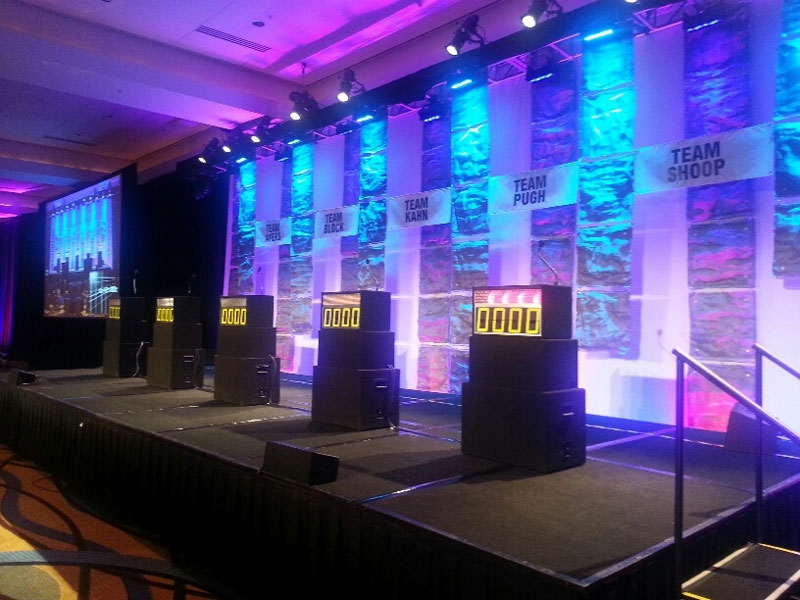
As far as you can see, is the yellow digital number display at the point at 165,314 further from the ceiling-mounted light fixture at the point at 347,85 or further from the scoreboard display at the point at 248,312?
the ceiling-mounted light fixture at the point at 347,85

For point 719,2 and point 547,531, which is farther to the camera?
point 719,2

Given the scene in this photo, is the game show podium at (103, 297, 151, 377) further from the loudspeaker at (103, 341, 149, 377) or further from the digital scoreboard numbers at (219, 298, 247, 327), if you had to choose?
the digital scoreboard numbers at (219, 298, 247, 327)

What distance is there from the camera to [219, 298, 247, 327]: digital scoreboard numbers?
4.93 metres

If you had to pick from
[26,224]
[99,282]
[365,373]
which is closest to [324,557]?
[365,373]

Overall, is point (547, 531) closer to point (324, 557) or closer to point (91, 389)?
point (324, 557)

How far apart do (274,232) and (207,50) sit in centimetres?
269

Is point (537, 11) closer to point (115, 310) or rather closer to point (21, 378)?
point (115, 310)

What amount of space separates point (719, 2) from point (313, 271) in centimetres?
537

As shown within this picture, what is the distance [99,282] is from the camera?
10070mm

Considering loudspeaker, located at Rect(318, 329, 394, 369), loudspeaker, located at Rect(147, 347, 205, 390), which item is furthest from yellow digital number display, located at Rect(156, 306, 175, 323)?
loudspeaker, located at Rect(318, 329, 394, 369)

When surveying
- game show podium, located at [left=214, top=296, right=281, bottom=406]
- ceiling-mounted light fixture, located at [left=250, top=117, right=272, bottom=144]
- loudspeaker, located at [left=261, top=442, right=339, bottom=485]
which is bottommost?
loudspeaker, located at [left=261, top=442, right=339, bottom=485]

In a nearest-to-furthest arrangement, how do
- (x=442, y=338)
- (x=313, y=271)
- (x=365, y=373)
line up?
1. (x=365, y=373)
2. (x=442, y=338)
3. (x=313, y=271)

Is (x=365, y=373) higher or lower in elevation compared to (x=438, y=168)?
lower

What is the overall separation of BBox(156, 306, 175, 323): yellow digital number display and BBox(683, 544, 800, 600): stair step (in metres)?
4.98
